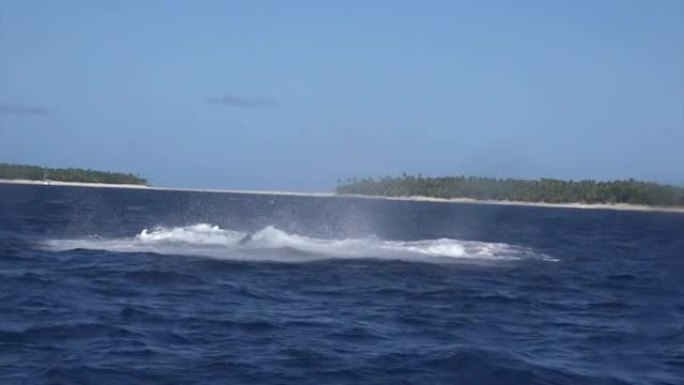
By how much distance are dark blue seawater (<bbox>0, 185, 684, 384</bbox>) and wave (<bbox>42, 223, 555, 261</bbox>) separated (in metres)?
0.19

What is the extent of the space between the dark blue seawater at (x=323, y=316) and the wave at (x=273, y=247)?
191 mm

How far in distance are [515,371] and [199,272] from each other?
16.0m

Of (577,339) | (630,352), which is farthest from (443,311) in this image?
(630,352)

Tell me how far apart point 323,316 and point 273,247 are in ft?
64.0

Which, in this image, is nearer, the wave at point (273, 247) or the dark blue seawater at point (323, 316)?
the dark blue seawater at point (323, 316)

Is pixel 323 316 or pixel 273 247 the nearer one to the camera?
pixel 323 316

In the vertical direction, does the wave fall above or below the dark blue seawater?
above

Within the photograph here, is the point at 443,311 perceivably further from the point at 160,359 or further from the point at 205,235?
Answer: the point at 205,235

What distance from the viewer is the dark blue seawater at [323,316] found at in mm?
16969

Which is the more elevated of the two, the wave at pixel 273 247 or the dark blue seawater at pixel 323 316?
the wave at pixel 273 247

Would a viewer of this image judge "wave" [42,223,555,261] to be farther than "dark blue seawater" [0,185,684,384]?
Yes

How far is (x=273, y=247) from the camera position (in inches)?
1679

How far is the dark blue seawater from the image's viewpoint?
16969 mm

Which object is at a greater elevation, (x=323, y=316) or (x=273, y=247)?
(x=273, y=247)
